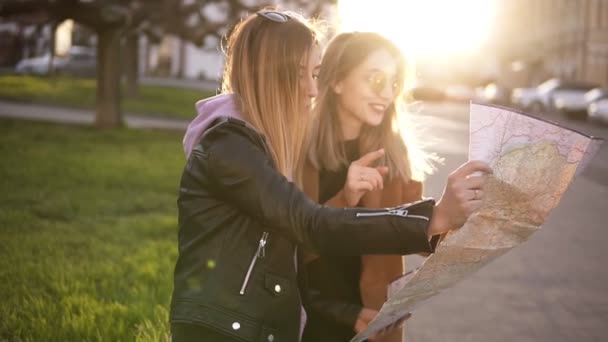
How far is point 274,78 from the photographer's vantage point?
2.28 m

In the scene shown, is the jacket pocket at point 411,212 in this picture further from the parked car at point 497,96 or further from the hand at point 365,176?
the parked car at point 497,96

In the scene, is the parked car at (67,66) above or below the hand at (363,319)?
below

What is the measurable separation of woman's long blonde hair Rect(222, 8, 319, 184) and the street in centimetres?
139

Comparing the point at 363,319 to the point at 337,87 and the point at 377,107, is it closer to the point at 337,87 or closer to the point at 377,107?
the point at 377,107

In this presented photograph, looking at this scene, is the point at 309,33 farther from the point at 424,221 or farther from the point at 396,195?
the point at 396,195

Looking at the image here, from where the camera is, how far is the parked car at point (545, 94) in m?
39.8

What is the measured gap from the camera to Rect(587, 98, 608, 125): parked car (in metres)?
30.8

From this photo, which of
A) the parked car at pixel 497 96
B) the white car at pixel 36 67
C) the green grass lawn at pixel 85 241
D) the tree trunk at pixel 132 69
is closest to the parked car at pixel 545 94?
the parked car at pixel 497 96

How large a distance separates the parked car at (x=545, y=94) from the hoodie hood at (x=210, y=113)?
38197 mm

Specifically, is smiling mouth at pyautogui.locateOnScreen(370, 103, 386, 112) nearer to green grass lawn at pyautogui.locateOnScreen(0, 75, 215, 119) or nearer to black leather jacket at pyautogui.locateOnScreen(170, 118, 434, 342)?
black leather jacket at pyautogui.locateOnScreen(170, 118, 434, 342)

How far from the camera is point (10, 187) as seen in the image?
985 centimetres

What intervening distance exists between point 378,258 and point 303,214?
1.05 metres

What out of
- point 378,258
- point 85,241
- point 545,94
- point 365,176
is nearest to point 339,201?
point 378,258

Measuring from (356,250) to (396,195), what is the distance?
1.14 m
